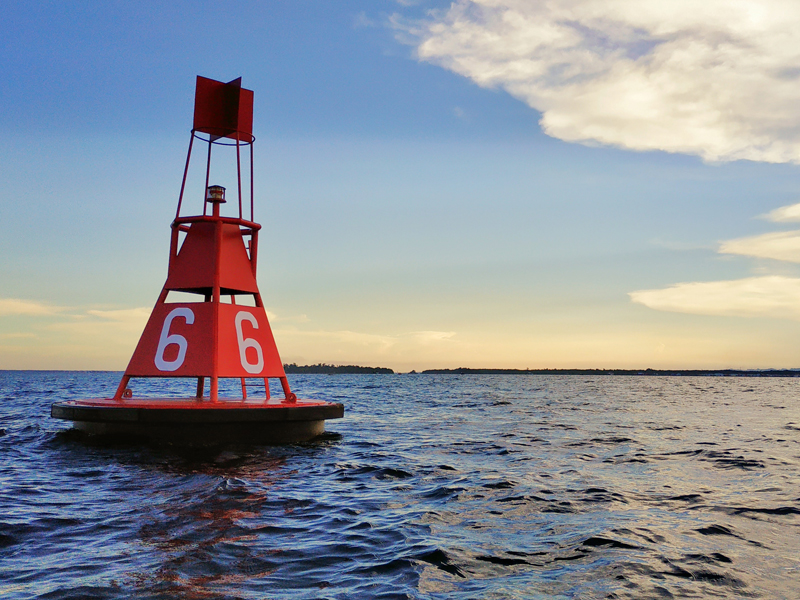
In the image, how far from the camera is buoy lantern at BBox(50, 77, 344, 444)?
12.0 m

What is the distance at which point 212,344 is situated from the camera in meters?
13.6

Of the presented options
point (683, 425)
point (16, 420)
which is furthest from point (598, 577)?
point (16, 420)

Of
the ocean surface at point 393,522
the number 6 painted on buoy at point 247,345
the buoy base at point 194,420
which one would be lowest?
the ocean surface at point 393,522

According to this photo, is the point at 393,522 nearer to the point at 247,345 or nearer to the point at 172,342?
the point at 247,345

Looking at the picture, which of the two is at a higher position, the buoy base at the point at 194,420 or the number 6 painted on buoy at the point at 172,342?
the number 6 painted on buoy at the point at 172,342

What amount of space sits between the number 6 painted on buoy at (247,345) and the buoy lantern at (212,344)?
24mm

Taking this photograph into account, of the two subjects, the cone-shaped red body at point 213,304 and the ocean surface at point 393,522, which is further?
the cone-shaped red body at point 213,304

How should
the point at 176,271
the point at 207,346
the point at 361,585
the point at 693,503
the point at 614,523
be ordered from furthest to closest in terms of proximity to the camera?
the point at 176,271 < the point at 207,346 < the point at 693,503 < the point at 614,523 < the point at 361,585

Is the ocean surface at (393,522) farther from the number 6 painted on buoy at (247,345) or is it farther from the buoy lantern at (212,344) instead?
the number 6 painted on buoy at (247,345)

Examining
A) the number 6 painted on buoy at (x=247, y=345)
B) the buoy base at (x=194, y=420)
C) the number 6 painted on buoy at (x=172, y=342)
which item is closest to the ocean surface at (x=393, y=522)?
the buoy base at (x=194, y=420)

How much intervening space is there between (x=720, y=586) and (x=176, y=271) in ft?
42.8

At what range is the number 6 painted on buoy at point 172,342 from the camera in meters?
13.5

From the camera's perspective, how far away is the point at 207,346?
44.6 ft

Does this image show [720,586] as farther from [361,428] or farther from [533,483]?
[361,428]
